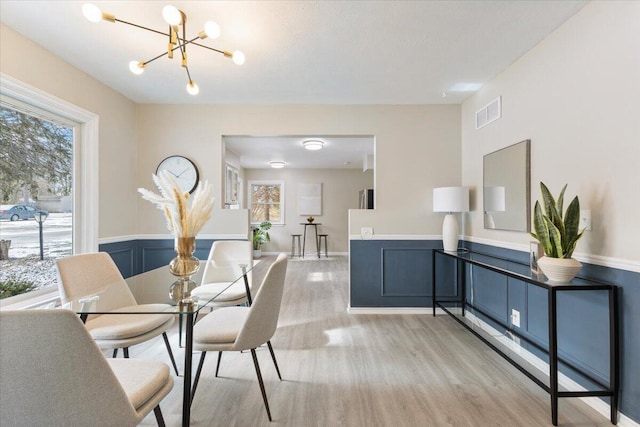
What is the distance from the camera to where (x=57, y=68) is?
246cm

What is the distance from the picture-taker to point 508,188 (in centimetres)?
267

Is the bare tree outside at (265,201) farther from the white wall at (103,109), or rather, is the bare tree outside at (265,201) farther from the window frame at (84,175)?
the window frame at (84,175)

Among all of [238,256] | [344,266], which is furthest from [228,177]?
[238,256]

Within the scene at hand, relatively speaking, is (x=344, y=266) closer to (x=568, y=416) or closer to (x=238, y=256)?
(x=238, y=256)

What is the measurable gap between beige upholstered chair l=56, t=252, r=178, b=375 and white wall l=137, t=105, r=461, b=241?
1.61m

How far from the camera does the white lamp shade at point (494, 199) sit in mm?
2756

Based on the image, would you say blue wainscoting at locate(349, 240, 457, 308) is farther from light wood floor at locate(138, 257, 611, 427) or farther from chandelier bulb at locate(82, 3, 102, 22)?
chandelier bulb at locate(82, 3, 102, 22)

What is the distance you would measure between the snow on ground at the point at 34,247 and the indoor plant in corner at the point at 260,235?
5.34 metres

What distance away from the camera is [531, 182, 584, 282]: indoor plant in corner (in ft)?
5.74

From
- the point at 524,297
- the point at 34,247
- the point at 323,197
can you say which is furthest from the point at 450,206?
the point at 323,197

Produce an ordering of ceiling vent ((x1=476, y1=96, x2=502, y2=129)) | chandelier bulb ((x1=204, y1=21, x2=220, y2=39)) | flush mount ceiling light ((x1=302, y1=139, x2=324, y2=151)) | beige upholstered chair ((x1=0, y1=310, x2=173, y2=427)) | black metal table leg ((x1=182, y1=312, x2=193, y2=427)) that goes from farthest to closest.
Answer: flush mount ceiling light ((x1=302, y1=139, x2=324, y2=151))
ceiling vent ((x1=476, y1=96, x2=502, y2=129))
chandelier bulb ((x1=204, y1=21, x2=220, y2=39))
black metal table leg ((x1=182, y1=312, x2=193, y2=427))
beige upholstered chair ((x1=0, y1=310, x2=173, y2=427))

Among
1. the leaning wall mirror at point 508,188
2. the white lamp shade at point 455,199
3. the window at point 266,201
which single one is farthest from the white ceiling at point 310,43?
the window at point 266,201

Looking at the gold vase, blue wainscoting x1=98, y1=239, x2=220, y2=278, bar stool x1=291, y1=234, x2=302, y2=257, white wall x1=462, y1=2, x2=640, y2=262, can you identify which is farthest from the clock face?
bar stool x1=291, y1=234, x2=302, y2=257

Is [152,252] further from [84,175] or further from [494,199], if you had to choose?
[494,199]
